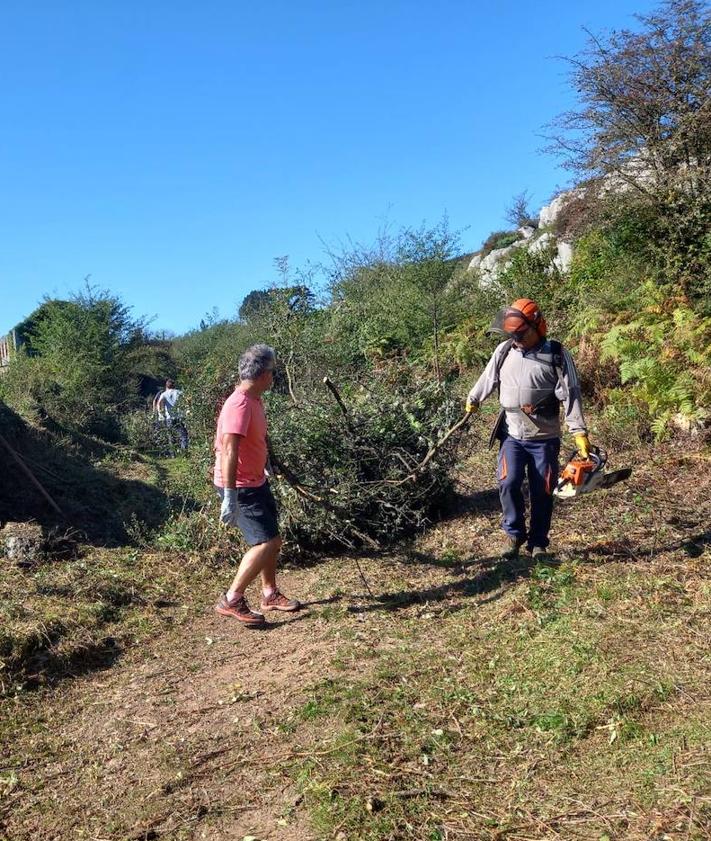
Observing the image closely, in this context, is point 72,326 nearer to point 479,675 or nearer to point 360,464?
point 360,464

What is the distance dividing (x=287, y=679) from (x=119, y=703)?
0.99 m

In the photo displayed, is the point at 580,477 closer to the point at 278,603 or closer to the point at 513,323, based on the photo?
the point at 513,323

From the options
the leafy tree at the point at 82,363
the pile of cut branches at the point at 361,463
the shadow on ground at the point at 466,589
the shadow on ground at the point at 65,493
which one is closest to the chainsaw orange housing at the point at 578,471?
the shadow on ground at the point at 466,589

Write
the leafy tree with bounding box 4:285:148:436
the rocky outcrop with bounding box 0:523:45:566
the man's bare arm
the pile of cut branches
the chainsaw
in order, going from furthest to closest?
the leafy tree with bounding box 4:285:148:436
the pile of cut branches
the rocky outcrop with bounding box 0:523:45:566
the chainsaw
the man's bare arm

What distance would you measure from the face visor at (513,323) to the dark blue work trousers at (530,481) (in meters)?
0.77

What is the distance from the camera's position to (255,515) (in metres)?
4.92

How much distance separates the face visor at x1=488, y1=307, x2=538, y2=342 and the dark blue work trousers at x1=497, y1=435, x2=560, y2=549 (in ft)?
2.53

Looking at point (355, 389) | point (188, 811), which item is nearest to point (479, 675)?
point (188, 811)

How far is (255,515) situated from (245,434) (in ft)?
1.85

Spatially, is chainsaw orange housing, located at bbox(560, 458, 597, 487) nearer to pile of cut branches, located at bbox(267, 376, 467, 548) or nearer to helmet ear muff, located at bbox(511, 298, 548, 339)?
helmet ear muff, located at bbox(511, 298, 548, 339)

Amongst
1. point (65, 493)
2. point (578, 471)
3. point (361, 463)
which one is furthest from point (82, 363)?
point (578, 471)

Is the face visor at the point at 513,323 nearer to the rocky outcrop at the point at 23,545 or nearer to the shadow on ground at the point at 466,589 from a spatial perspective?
the shadow on ground at the point at 466,589

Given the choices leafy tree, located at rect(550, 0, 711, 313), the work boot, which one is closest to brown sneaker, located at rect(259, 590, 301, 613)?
the work boot

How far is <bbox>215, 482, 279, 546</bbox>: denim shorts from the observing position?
4918 mm
